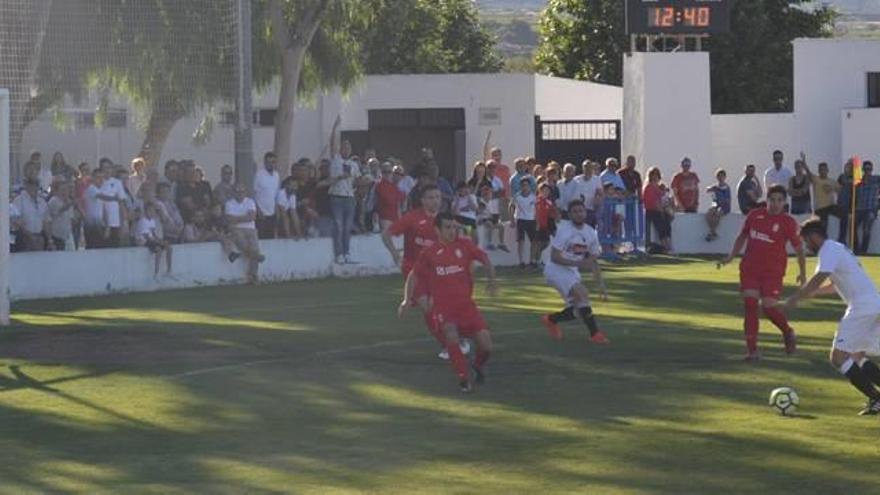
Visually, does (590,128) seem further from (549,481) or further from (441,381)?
(549,481)

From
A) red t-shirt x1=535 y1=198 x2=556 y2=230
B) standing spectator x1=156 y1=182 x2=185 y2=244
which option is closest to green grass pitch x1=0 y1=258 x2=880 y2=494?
standing spectator x1=156 y1=182 x2=185 y2=244

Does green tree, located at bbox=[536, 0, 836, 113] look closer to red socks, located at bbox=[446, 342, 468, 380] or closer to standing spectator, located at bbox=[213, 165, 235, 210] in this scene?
standing spectator, located at bbox=[213, 165, 235, 210]

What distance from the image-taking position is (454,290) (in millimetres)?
14414

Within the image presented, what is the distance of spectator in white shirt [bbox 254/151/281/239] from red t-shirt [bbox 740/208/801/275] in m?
12.1

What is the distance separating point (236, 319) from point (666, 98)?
62.3ft

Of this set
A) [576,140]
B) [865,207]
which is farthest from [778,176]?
[576,140]

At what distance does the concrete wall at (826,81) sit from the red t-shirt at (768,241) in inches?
1022

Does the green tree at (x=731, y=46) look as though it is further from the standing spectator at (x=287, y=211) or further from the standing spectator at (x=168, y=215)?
the standing spectator at (x=168, y=215)

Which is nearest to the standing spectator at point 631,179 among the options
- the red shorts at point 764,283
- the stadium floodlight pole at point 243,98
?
the stadium floodlight pole at point 243,98

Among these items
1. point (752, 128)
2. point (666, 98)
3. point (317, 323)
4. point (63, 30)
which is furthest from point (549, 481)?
point (752, 128)

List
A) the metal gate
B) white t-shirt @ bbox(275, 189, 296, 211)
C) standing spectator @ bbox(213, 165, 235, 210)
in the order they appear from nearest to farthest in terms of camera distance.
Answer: standing spectator @ bbox(213, 165, 235, 210) < white t-shirt @ bbox(275, 189, 296, 211) < the metal gate

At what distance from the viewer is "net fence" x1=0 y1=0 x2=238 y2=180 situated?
25.5 meters

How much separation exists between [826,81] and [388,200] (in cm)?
1714

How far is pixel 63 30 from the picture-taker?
2695cm
